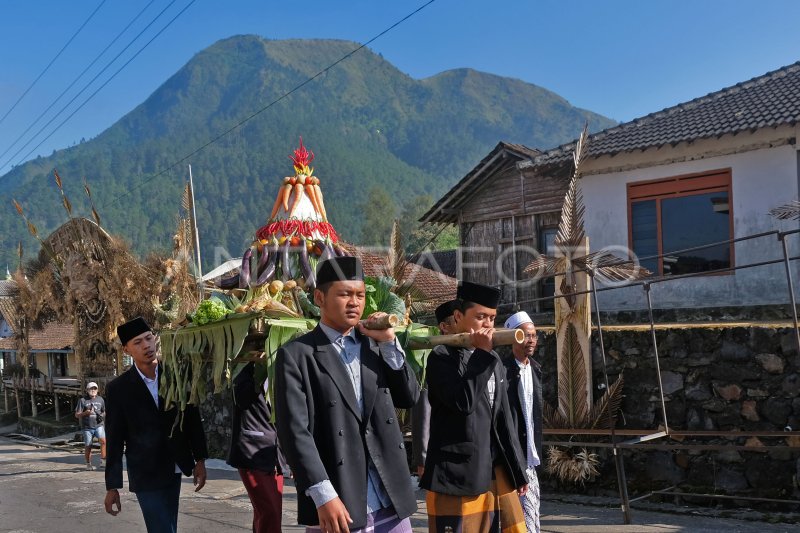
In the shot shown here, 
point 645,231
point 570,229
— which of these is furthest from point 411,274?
point 645,231

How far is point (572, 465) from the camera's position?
895cm

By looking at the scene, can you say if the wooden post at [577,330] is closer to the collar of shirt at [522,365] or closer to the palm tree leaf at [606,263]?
the palm tree leaf at [606,263]

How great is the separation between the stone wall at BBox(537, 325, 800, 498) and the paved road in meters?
0.69

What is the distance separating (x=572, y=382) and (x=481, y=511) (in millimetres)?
4965

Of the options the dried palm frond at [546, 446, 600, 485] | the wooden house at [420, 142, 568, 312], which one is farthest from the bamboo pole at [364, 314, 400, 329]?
the wooden house at [420, 142, 568, 312]

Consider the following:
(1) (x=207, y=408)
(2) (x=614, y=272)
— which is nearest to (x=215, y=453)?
(1) (x=207, y=408)

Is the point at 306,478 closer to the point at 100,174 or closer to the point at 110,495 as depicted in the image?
the point at 110,495

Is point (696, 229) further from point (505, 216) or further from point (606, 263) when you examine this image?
point (606, 263)

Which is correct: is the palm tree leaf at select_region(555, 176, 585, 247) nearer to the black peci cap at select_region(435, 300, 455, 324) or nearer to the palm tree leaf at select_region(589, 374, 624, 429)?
the palm tree leaf at select_region(589, 374, 624, 429)

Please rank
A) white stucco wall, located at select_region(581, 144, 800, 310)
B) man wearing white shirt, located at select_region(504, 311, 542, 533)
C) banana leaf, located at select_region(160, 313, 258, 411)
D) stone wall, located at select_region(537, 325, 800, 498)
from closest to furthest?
1. banana leaf, located at select_region(160, 313, 258, 411)
2. man wearing white shirt, located at select_region(504, 311, 542, 533)
3. stone wall, located at select_region(537, 325, 800, 498)
4. white stucco wall, located at select_region(581, 144, 800, 310)

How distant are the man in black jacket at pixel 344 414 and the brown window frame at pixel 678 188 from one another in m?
10.2

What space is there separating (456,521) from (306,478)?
4.46ft

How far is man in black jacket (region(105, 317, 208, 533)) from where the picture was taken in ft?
17.0

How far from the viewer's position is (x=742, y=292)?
12.8 meters
